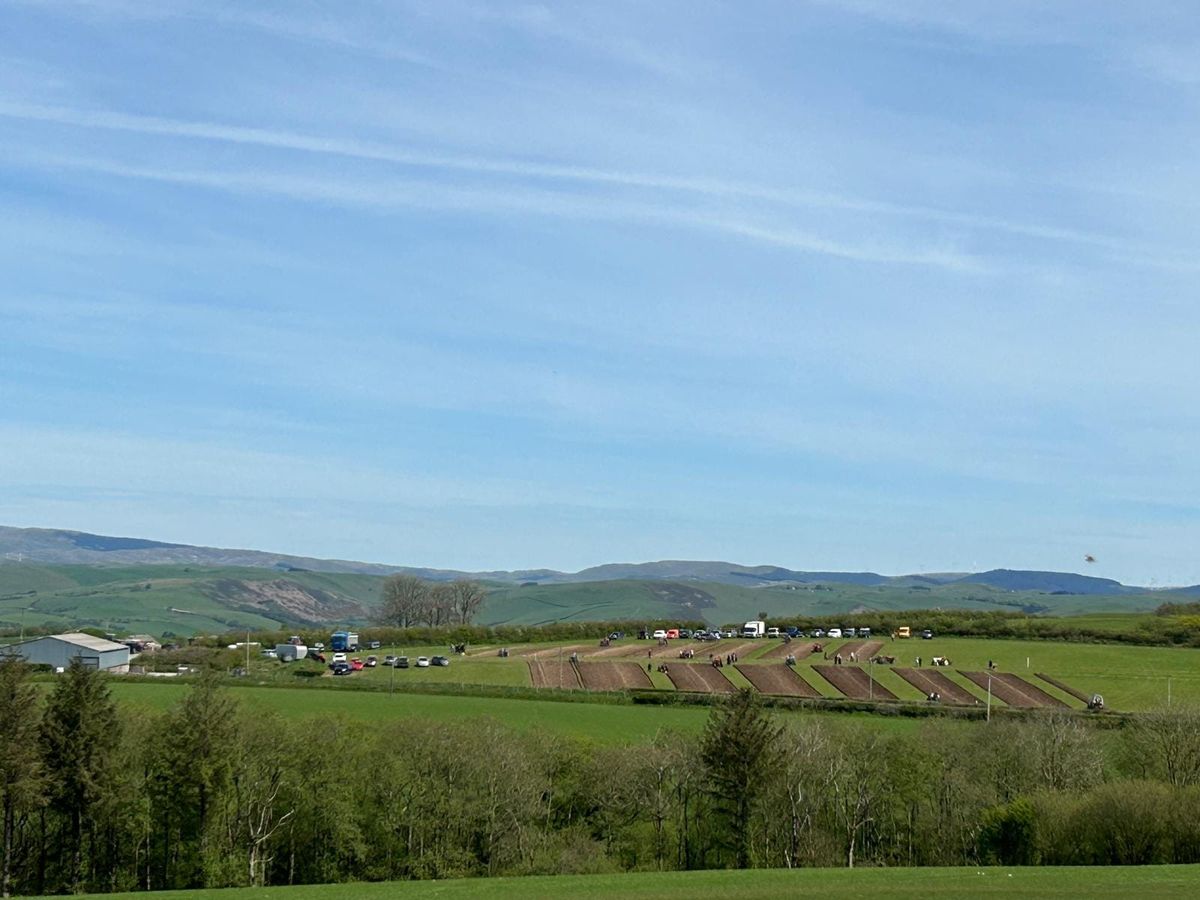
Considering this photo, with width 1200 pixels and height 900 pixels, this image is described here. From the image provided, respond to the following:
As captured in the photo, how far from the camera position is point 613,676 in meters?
126

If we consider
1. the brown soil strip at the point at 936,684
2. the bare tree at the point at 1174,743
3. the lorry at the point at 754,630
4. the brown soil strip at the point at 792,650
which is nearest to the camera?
the bare tree at the point at 1174,743

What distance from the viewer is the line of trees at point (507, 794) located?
207ft

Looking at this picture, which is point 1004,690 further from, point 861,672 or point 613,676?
point 613,676

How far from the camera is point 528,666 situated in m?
134

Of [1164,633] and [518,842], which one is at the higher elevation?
[1164,633]

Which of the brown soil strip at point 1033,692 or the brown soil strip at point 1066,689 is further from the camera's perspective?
the brown soil strip at point 1066,689

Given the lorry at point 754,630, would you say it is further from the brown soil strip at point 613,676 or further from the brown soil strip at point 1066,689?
the brown soil strip at point 1066,689

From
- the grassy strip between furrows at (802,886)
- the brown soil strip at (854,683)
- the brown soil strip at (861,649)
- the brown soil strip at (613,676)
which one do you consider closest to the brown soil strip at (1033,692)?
the brown soil strip at (854,683)

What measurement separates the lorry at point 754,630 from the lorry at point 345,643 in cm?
5742

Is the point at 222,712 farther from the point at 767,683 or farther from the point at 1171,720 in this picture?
the point at 767,683

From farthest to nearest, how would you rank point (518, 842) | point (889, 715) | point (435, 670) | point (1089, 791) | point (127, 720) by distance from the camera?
point (435, 670)
point (889, 715)
point (127, 720)
point (518, 842)
point (1089, 791)

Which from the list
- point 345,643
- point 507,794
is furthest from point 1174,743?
point 345,643

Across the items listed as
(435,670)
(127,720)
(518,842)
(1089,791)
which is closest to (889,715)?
(1089,791)

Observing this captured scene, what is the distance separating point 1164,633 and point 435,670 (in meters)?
90.0
